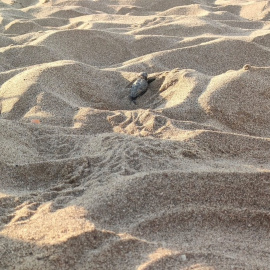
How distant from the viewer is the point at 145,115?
8.46ft

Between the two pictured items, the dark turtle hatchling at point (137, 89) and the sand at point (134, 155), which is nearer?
the sand at point (134, 155)

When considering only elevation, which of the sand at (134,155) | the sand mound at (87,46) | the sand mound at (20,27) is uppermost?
the sand mound at (20,27)

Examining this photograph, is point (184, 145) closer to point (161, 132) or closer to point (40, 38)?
point (161, 132)

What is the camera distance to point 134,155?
2051mm

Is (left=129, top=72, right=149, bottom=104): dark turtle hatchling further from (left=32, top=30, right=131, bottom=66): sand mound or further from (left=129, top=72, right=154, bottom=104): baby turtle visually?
(left=32, top=30, right=131, bottom=66): sand mound

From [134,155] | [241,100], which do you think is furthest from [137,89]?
[134,155]

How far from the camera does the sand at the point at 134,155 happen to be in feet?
4.98

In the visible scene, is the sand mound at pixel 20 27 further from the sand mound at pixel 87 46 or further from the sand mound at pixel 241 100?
the sand mound at pixel 241 100

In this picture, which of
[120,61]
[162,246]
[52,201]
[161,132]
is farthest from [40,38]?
[162,246]

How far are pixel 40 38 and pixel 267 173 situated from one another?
9.97ft

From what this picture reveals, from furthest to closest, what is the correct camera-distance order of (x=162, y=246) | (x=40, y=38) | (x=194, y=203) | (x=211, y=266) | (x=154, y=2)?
(x=154, y=2), (x=40, y=38), (x=194, y=203), (x=162, y=246), (x=211, y=266)

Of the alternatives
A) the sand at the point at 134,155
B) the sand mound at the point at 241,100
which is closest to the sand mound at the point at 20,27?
the sand at the point at 134,155

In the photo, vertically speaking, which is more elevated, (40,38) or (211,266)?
(40,38)

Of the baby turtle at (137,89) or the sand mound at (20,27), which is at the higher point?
the sand mound at (20,27)
